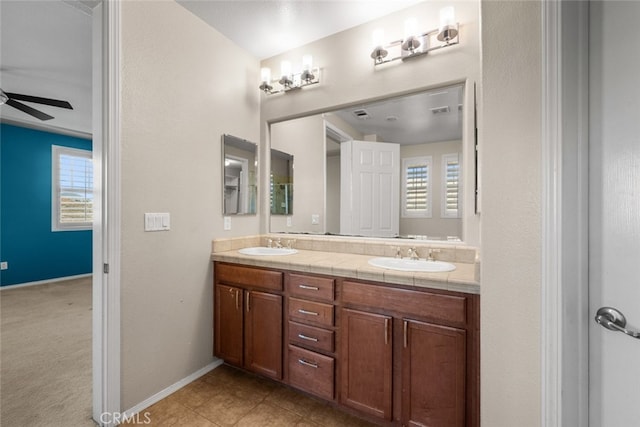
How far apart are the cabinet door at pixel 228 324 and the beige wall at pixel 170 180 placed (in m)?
0.08

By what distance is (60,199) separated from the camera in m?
4.61

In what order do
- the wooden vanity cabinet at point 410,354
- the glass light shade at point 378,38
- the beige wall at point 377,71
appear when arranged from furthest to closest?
the glass light shade at point 378,38
the beige wall at point 377,71
the wooden vanity cabinet at point 410,354

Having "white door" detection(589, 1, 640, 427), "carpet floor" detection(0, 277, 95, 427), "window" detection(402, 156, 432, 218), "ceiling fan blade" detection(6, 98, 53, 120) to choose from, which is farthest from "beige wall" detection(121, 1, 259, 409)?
"ceiling fan blade" detection(6, 98, 53, 120)

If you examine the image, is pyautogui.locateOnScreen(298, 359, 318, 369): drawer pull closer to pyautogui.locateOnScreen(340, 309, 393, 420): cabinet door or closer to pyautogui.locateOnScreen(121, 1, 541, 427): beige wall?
pyautogui.locateOnScreen(340, 309, 393, 420): cabinet door

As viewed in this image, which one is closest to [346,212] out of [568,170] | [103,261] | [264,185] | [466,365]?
[264,185]

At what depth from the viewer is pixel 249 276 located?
190 cm

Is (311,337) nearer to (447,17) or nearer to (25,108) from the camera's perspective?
(447,17)

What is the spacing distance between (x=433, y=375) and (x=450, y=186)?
3.72 ft

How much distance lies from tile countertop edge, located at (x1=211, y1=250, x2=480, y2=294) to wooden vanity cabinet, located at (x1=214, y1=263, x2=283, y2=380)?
0.23ft

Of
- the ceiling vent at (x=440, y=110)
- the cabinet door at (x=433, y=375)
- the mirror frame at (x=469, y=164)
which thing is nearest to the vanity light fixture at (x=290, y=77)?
the mirror frame at (x=469, y=164)

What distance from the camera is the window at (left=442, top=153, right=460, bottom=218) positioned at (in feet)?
5.94

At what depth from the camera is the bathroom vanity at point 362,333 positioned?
1263 millimetres

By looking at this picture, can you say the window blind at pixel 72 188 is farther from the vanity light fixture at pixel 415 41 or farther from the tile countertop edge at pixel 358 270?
the vanity light fixture at pixel 415 41

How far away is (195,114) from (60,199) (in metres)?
4.35
